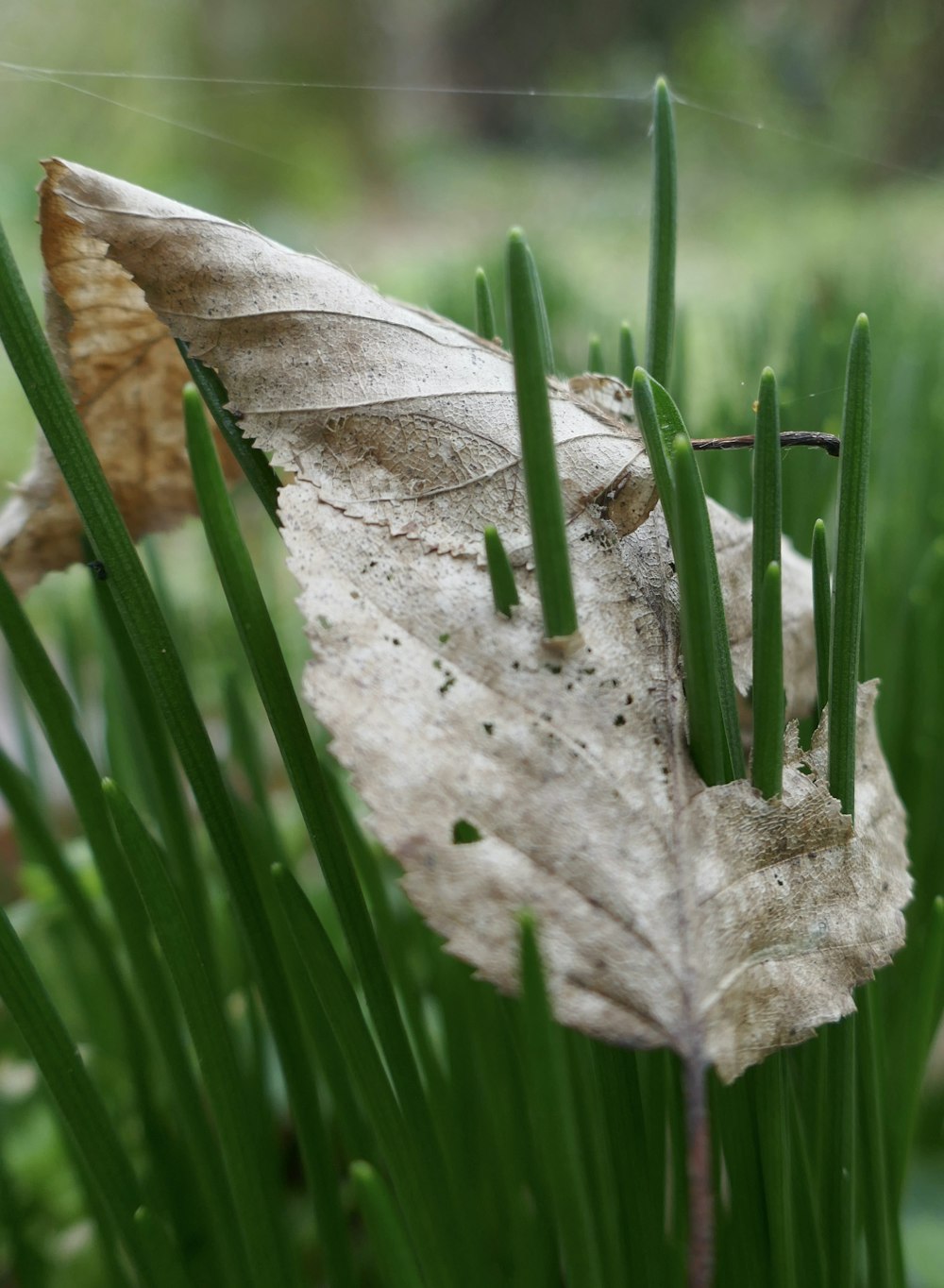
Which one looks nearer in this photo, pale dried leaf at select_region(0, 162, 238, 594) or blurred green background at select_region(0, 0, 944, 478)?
pale dried leaf at select_region(0, 162, 238, 594)

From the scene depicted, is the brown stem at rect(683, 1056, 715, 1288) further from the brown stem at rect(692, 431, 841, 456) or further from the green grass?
the brown stem at rect(692, 431, 841, 456)

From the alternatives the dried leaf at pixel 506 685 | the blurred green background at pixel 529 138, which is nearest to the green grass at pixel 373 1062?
the dried leaf at pixel 506 685

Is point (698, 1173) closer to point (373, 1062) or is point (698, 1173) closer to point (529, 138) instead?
point (373, 1062)

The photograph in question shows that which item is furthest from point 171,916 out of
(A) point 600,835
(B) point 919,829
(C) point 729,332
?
(C) point 729,332

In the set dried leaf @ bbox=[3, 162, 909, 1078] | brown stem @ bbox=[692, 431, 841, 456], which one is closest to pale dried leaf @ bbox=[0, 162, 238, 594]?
dried leaf @ bbox=[3, 162, 909, 1078]

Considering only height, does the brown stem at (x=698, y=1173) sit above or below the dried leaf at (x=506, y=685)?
below

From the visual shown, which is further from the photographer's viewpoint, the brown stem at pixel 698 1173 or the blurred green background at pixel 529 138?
the blurred green background at pixel 529 138

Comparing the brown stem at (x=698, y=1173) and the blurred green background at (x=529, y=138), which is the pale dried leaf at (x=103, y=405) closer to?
the blurred green background at (x=529, y=138)

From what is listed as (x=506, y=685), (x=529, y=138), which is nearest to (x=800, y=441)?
(x=506, y=685)
